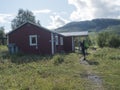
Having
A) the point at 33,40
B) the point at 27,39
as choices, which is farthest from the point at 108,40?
the point at 27,39

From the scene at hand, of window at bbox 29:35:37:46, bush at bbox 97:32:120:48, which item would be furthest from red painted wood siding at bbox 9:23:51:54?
bush at bbox 97:32:120:48

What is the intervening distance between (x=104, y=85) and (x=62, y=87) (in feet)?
6.98

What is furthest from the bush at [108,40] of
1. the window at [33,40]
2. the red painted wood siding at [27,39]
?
the window at [33,40]

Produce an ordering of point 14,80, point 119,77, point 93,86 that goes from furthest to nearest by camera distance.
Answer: point 119,77
point 14,80
point 93,86

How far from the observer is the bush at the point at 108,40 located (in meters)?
50.3

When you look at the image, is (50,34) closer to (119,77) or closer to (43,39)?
(43,39)

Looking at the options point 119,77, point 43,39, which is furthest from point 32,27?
point 119,77

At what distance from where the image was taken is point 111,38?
50.5m

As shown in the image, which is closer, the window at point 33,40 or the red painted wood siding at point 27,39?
the red painted wood siding at point 27,39

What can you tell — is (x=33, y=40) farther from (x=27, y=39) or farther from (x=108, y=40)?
(x=108, y=40)

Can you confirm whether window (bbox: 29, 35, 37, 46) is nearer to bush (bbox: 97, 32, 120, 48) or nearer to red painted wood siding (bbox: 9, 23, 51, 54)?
red painted wood siding (bbox: 9, 23, 51, 54)

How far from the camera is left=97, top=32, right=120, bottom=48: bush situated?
5029 centimetres

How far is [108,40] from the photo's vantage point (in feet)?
168

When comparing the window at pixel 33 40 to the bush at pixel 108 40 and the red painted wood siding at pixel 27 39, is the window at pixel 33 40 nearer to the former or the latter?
the red painted wood siding at pixel 27 39
